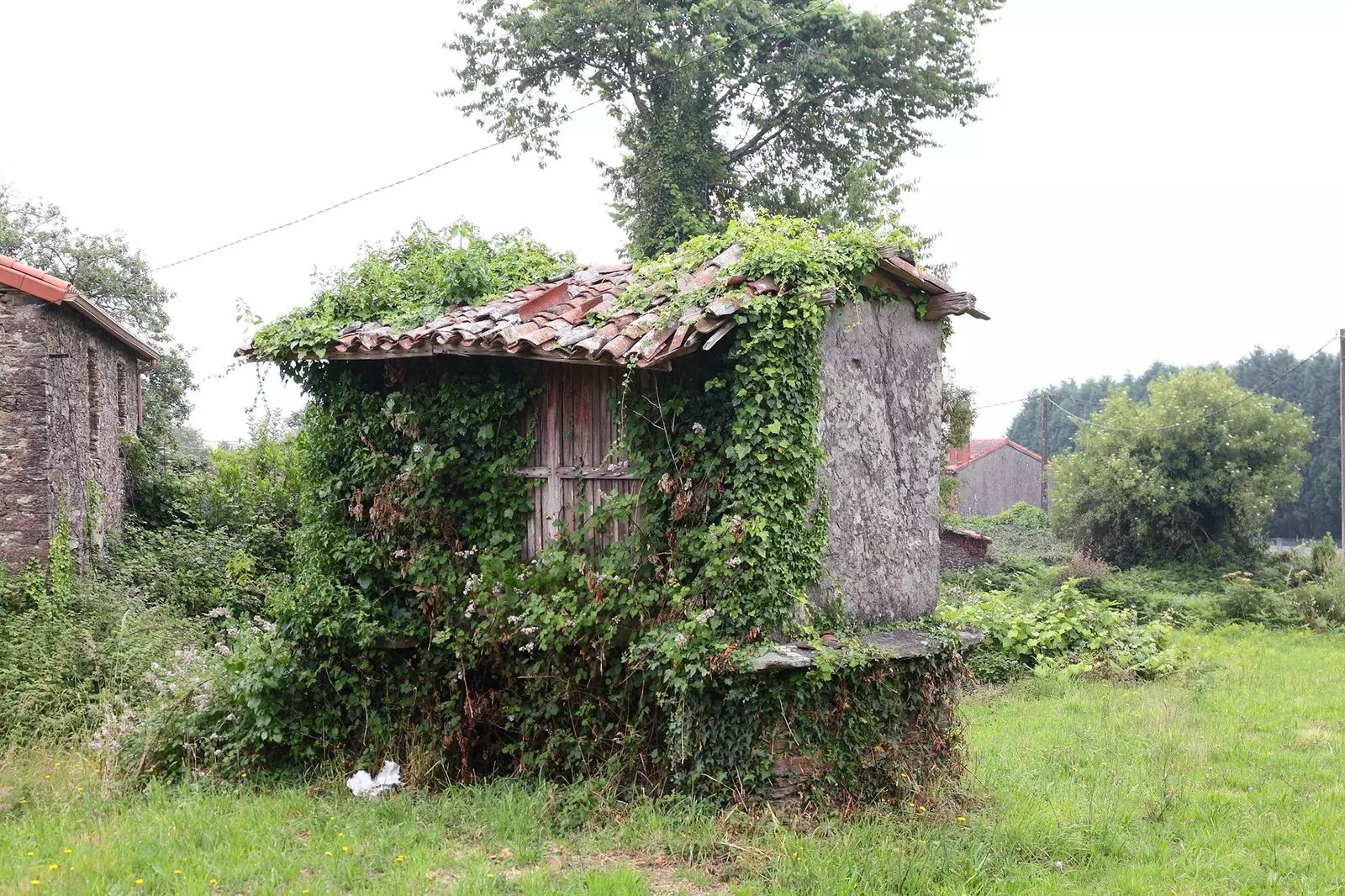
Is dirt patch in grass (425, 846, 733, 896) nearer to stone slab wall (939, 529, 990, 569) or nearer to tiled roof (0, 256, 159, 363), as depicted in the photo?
tiled roof (0, 256, 159, 363)

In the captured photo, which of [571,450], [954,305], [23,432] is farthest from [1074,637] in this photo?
[23,432]

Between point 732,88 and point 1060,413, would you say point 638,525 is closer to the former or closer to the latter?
point 732,88

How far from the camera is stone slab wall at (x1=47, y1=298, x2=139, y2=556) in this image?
39.5 ft

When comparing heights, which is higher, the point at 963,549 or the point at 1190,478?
the point at 1190,478

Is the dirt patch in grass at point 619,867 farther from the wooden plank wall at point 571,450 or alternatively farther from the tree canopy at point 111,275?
the tree canopy at point 111,275

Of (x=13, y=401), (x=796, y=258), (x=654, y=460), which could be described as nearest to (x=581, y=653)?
(x=654, y=460)

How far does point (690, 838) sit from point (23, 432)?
9.85 m

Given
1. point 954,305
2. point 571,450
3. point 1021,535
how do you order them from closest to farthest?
1. point 571,450
2. point 954,305
3. point 1021,535

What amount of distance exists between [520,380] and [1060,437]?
58095 millimetres

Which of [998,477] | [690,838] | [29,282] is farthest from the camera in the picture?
[998,477]

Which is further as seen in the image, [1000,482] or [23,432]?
[1000,482]

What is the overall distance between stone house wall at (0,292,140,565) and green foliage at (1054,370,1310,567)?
2082 cm

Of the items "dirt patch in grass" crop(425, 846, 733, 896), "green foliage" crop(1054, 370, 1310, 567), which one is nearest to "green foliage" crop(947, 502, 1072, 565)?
"green foliage" crop(1054, 370, 1310, 567)

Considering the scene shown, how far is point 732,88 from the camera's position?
22203 mm
